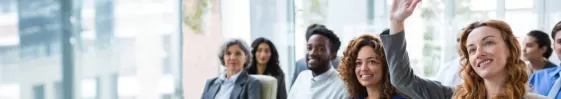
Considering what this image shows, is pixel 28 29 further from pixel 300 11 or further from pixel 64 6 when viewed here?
pixel 300 11

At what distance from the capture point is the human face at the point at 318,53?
282cm

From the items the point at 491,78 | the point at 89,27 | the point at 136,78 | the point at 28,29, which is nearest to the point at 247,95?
the point at 136,78

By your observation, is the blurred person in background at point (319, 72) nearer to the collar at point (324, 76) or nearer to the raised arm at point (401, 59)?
the collar at point (324, 76)

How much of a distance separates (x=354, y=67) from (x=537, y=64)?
1.85m

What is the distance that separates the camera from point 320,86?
8.95ft

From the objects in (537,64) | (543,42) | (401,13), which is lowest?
(537,64)

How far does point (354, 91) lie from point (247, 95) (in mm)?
1337

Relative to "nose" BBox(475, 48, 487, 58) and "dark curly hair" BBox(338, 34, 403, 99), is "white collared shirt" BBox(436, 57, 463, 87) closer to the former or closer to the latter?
"dark curly hair" BBox(338, 34, 403, 99)

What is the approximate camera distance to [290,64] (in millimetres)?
4523

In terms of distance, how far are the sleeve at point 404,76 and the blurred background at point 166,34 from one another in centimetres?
162

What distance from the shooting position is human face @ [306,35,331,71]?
282cm

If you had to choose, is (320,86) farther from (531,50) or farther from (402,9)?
(531,50)

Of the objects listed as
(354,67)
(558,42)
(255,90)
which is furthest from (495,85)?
(255,90)

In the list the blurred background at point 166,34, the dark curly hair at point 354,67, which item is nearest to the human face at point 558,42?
the dark curly hair at point 354,67
